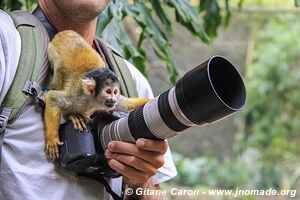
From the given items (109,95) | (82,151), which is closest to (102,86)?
(109,95)

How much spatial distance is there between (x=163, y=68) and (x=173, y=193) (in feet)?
5.51

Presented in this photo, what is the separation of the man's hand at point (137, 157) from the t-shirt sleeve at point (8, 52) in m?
0.22

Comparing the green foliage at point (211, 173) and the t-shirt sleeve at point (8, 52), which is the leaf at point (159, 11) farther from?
the green foliage at point (211, 173)

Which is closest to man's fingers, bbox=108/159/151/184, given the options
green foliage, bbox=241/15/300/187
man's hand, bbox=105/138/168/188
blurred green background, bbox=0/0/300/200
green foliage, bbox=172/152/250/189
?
man's hand, bbox=105/138/168/188

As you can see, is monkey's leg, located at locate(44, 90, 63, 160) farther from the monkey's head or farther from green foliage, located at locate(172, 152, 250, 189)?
green foliage, located at locate(172, 152, 250, 189)

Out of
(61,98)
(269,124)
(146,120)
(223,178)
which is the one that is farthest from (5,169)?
(269,124)

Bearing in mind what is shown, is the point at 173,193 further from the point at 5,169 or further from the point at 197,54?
the point at 197,54

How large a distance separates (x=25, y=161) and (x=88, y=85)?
0.18m

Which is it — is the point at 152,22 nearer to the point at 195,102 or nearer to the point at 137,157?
the point at 137,157

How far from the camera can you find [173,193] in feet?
4.34

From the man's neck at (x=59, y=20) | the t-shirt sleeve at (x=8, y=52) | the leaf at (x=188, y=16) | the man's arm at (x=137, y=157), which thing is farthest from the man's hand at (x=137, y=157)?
the leaf at (x=188, y=16)

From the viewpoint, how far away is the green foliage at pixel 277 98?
19.5ft

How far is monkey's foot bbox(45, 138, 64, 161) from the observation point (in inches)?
44.5

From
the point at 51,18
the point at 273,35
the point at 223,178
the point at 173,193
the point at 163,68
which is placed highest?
the point at 51,18
